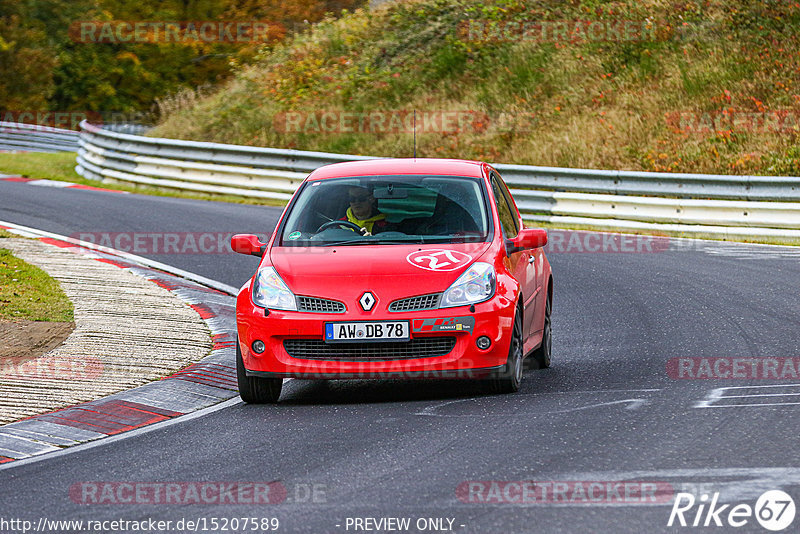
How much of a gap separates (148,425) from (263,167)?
53.6 feet

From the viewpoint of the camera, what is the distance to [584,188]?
66.2 feet

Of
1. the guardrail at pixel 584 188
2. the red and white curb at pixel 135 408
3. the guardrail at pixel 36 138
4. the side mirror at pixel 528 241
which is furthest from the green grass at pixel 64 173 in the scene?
the side mirror at pixel 528 241

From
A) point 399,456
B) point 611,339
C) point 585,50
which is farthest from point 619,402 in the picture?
point 585,50

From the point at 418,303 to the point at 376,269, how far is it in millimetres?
388

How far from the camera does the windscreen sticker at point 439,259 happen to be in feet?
26.9

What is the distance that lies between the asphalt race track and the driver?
1.18m

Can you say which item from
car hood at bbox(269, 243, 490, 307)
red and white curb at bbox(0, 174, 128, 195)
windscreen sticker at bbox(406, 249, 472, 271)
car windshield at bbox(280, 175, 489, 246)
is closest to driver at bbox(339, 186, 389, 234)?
Result: car windshield at bbox(280, 175, 489, 246)

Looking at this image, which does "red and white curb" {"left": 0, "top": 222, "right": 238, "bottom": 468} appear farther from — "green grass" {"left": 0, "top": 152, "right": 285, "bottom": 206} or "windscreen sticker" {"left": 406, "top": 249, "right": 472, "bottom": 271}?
"green grass" {"left": 0, "top": 152, "right": 285, "bottom": 206}

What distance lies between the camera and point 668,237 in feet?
60.0

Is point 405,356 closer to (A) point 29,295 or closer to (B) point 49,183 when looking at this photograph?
(A) point 29,295

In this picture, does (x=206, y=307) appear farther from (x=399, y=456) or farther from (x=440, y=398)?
(x=399, y=456)

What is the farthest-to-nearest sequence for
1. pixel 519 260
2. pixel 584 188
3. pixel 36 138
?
1. pixel 36 138
2. pixel 584 188
3. pixel 519 260

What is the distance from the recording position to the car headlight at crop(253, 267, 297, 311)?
322 inches

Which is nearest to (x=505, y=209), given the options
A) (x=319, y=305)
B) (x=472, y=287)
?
(x=472, y=287)
